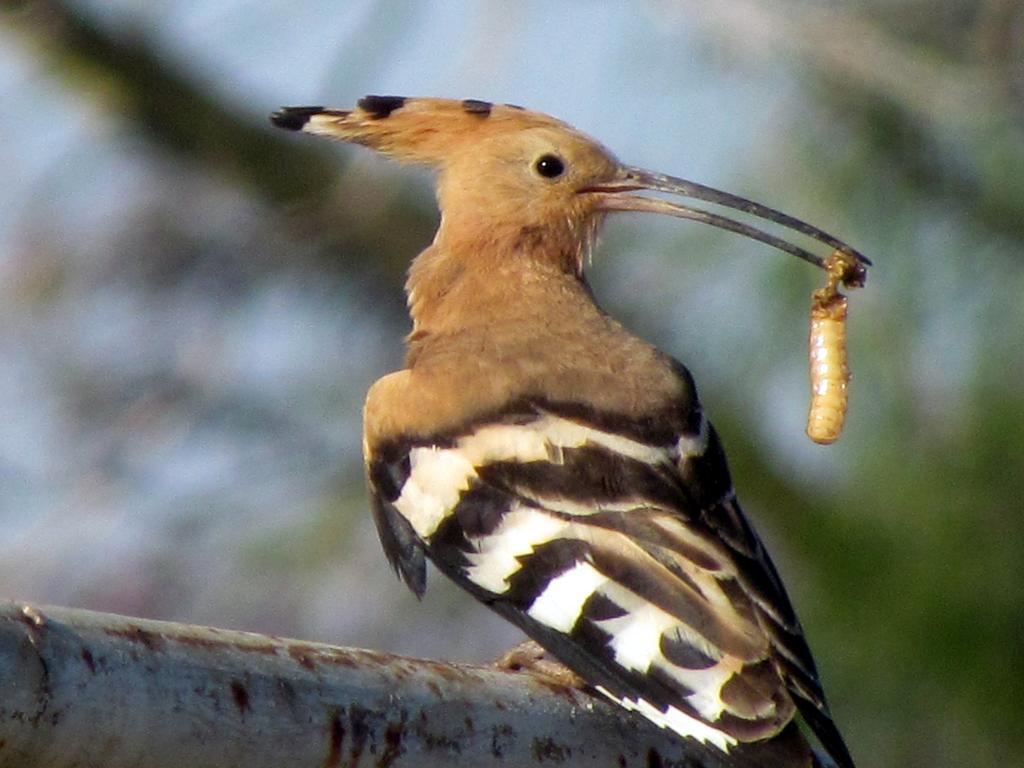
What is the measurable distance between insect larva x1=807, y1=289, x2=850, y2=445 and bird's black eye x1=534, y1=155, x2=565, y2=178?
0.65 metres

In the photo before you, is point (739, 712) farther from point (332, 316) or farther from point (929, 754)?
point (332, 316)

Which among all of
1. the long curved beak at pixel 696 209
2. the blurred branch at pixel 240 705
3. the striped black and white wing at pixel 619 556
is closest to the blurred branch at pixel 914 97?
the long curved beak at pixel 696 209

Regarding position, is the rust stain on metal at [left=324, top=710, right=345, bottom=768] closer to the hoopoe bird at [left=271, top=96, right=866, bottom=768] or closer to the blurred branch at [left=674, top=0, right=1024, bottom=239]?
the hoopoe bird at [left=271, top=96, right=866, bottom=768]

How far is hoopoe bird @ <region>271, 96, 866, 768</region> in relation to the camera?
199cm

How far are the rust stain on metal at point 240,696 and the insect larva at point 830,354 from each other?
3.34 ft

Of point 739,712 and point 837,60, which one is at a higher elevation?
point 837,60

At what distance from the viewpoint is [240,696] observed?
1.48 m

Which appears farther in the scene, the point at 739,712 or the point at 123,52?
the point at 123,52

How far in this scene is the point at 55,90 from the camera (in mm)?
4555

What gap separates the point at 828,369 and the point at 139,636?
1.18 metres

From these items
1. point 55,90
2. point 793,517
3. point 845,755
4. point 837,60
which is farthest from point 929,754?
point 55,90

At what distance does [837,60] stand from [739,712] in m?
2.88

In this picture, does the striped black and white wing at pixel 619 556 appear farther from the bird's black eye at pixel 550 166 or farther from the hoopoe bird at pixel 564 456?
the bird's black eye at pixel 550 166

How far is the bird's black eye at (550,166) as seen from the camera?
306cm
